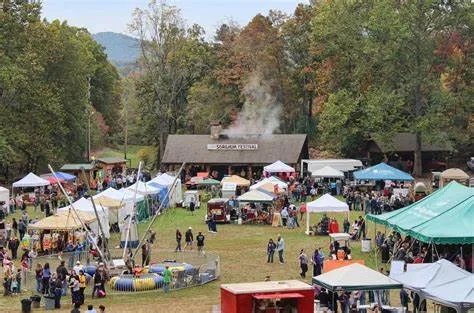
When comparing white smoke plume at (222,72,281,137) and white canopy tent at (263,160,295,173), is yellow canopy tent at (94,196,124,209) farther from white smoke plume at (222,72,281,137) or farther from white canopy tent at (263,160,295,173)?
white smoke plume at (222,72,281,137)

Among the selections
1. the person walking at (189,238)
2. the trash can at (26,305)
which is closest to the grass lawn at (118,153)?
the person walking at (189,238)

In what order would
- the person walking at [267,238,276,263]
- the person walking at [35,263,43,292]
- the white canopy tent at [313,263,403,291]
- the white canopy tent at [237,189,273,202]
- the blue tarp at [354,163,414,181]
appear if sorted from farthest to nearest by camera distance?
the blue tarp at [354,163,414,181]
the white canopy tent at [237,189,273,202]
the person walking at [267,238,276,263]
the person walking at [35,263,43,292]
the white canopy tent at [313,263,403,291]

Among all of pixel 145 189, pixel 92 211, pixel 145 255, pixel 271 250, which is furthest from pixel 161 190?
pixel 145 255

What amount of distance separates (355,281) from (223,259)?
11551mm

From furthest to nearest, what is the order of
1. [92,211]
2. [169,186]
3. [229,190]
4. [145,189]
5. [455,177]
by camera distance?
1. [455,177]
2. [229,190]
3. [169,186]
4. [145,189]
5. [92,211]

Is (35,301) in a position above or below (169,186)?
below

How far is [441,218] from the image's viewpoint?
2586 cm

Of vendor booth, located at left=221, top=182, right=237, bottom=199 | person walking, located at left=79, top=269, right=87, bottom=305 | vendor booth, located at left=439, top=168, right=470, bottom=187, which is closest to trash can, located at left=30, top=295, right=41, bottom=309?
person walking, located at left=79, top=269, right=87, bottom=305

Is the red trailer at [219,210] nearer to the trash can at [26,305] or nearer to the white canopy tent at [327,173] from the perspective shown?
the white canopy tent at [327,173]

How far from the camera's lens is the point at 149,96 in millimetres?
77375

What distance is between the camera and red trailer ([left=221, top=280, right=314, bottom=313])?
18.5 metres

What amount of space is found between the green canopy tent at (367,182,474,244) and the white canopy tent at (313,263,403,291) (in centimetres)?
490

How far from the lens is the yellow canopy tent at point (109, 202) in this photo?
3678 centimetres

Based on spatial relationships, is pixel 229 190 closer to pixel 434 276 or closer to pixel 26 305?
pixel 26 305
